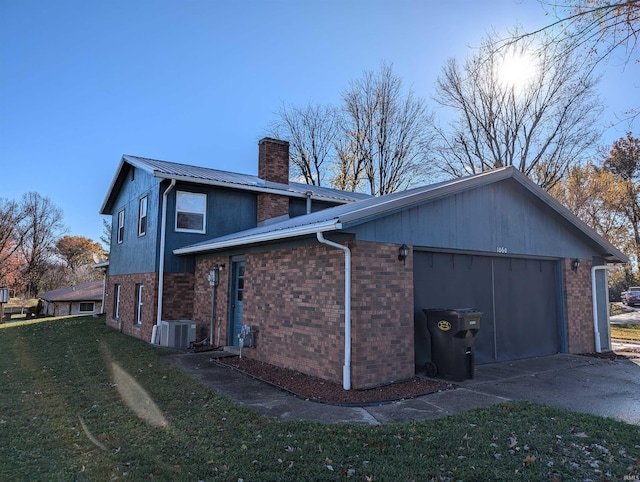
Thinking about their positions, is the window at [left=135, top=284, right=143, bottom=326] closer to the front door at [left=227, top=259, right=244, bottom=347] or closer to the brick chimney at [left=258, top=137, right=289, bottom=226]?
the front door at [left=227, top=259, right=244, bottom=347]

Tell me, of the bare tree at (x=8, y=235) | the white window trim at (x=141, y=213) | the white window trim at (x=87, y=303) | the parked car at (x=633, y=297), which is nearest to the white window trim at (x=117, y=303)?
the white window trim at (x=141, y=213)

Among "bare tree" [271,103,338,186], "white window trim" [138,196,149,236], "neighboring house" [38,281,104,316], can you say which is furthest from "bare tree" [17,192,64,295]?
"white window trim" [138,196,149,236]

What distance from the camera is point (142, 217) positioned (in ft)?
45.6

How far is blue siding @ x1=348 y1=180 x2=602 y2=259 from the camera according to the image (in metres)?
7.28

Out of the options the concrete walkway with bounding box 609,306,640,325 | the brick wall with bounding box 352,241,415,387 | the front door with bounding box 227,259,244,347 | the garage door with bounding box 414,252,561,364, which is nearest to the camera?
the brick wall with bounding box 352,241,415,387

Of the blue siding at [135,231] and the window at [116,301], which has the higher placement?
the blue siding at [135,231]

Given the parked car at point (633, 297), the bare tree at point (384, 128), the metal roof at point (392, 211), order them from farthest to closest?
the parked car at point (633, 297) < the bare tree at point (384, 128) < the metal roof at point (392, 211)

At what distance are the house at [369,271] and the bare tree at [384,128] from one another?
46.5 feet

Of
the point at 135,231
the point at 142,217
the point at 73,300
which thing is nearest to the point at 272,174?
the point at 142,217

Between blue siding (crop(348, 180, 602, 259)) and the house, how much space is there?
28mm

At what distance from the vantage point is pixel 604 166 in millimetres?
28156

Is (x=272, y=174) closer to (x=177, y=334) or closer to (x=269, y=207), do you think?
(x=269, y=207)

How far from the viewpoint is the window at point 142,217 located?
13564 millimetres

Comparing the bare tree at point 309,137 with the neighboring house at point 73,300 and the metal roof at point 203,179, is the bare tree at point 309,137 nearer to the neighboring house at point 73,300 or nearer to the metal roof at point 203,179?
the metal roof at point 203,179
